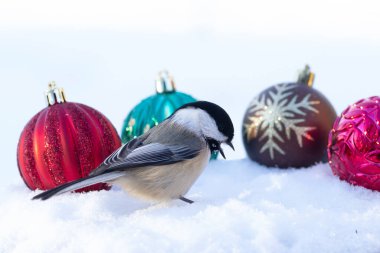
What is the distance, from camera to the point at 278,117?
2557 mm

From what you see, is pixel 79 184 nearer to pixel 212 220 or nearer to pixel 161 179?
pixel 161 179

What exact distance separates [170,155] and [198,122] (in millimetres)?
201

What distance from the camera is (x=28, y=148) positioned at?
7.36ft

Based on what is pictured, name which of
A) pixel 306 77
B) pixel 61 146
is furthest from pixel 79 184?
pixel 306 77

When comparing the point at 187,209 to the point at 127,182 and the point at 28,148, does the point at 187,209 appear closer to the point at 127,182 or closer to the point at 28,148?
the point at 127,182

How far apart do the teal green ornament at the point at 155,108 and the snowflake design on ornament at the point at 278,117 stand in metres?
0.34

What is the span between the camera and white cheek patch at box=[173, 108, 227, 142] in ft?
6.45

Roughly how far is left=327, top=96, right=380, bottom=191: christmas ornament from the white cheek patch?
0.60 m

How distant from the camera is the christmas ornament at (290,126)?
8.29 ft

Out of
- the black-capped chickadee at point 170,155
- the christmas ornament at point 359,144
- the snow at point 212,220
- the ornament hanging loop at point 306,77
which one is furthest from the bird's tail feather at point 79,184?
the ornament hanging loop at point 306,77

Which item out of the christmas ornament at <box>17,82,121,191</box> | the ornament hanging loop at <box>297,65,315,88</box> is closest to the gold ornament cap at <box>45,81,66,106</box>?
the christmas ornament at <box>17,82,121,191</box>

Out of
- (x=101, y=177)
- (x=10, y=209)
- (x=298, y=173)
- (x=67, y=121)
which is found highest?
(x=67, y=121)

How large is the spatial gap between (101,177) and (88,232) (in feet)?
0.72

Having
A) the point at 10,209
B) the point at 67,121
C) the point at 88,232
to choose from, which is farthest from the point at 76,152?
the point at 88,232
